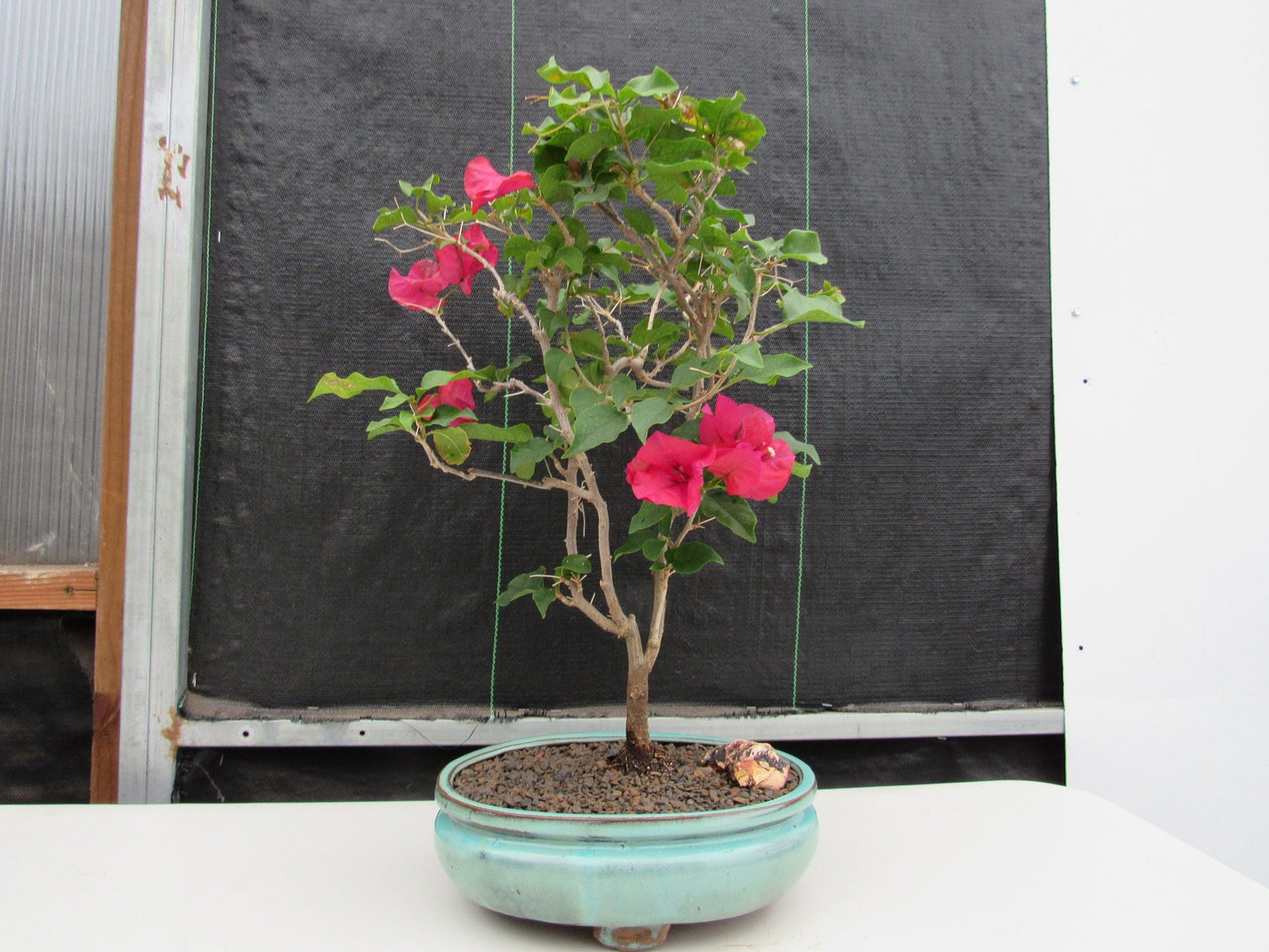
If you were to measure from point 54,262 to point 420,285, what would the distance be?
0.53 metres

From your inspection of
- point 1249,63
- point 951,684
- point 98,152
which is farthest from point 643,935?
point 1249,63

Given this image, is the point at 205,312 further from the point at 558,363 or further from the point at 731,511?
the point at 731,511

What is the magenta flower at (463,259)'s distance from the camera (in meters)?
0.76

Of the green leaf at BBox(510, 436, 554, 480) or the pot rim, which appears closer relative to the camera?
the pot rim

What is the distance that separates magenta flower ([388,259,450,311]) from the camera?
0.77m

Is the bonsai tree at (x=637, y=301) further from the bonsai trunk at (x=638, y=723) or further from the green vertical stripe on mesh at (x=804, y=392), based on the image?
the green vertical stripe on mesh at (x=804, y=392)

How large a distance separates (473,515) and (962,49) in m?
0.85

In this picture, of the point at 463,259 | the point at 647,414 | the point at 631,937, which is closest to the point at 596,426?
the point at 647,414

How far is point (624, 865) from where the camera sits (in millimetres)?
597

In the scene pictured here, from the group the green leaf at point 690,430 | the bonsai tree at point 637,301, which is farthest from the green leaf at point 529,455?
the green leaf at point 690,430

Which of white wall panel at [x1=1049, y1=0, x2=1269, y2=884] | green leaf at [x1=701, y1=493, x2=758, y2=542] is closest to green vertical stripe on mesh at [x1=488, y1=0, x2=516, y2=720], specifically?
green leaf at [x1=701, y1=493, x2=758, y2=542]

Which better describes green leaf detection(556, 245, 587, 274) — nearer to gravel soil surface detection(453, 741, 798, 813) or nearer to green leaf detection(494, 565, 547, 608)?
green leaf detection(494, 565, 547, 608)

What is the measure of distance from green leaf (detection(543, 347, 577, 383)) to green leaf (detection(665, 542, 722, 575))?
18 centimetres

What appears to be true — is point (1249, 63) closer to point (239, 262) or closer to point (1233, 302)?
point (1233, 302)
